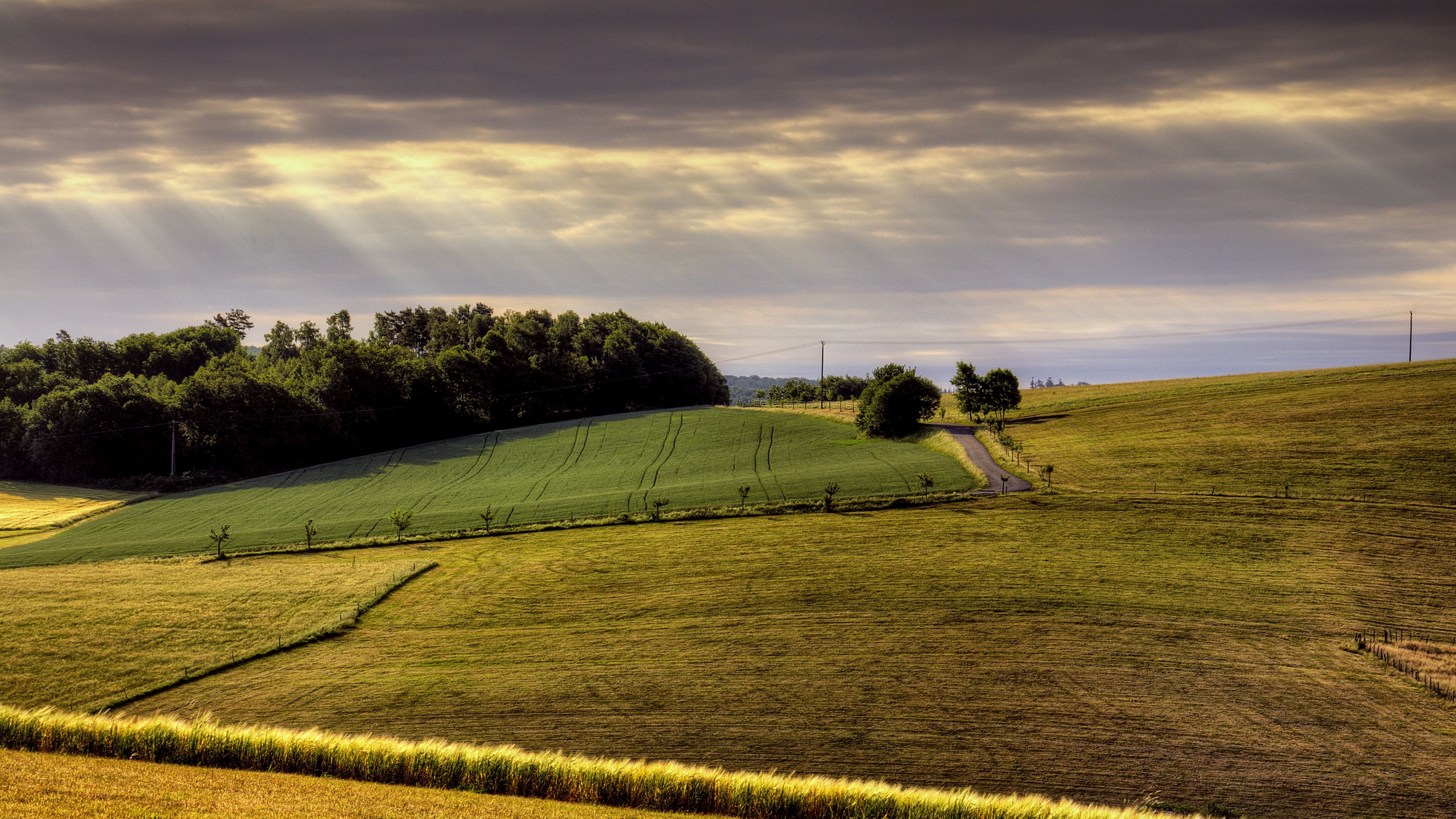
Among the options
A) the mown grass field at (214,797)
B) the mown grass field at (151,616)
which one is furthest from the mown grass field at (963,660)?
the mown grass field at (214,797)

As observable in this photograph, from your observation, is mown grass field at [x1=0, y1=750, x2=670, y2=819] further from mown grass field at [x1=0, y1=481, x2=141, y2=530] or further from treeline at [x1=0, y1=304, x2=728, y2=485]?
treeline at [x1=0, y1=304, x2=728, y2=485]

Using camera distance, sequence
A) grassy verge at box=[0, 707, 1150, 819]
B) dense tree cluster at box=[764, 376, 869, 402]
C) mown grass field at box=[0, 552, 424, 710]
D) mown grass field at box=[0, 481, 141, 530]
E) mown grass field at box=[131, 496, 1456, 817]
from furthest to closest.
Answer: dense tree cluster at box=[764, 376, 869, 402], mown grass field at box=[0, 481, 141, 530], mown grass field at box=[0, 552, 424, 710], mown grass field at box=[131, 496, 1456, 817], grassy verge at box=[0, 707, 1150, 819]

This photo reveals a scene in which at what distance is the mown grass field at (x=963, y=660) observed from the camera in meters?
23.6

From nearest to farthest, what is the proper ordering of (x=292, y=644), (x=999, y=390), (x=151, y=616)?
(x=292, y=644) → (x=151, y=616) → (x=999, y=390)

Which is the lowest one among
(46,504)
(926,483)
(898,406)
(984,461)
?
(46,504)

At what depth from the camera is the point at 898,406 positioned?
273 ft

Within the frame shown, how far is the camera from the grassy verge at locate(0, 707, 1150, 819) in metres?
17.3

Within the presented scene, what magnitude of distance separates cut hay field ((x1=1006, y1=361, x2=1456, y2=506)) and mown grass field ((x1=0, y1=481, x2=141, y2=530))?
85791 mm

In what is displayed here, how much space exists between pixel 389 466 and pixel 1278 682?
85.3 m

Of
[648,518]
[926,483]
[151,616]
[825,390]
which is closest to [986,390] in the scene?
[926,483]

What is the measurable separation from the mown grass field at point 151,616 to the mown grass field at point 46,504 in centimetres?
2896

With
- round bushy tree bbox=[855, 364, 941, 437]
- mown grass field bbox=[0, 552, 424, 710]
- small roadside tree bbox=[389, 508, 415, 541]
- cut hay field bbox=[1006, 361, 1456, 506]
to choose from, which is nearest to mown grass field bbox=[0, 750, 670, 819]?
mown grass field bbox=[0, 552, 424, 710]

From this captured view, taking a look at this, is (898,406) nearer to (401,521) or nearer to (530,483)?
(530,483)

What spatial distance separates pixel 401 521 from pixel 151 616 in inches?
809
